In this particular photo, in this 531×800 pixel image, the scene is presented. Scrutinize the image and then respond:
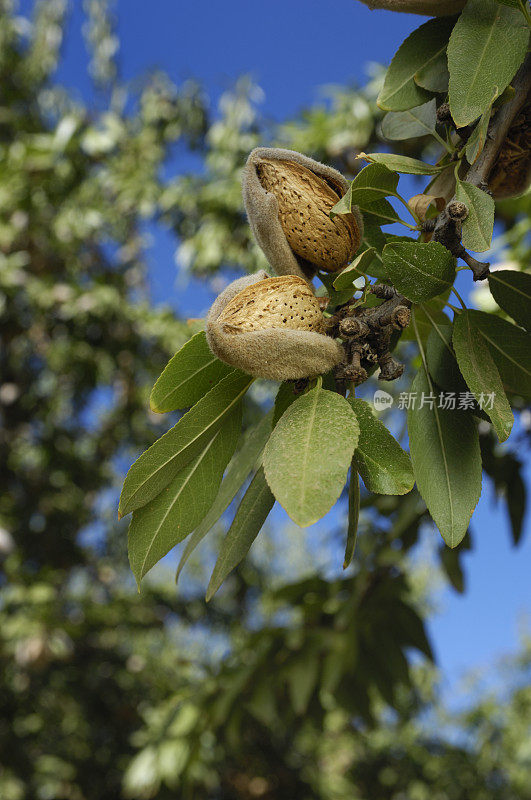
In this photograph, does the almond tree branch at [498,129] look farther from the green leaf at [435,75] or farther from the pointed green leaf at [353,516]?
the pointed green leaf at [353,516]

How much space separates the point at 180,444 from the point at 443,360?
0.18 metres

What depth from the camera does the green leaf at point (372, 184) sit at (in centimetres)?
38

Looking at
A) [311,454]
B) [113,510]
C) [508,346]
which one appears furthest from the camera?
[113,510]

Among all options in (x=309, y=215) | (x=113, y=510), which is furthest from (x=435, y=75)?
(x=113, y=510)

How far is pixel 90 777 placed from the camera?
9.14 feet

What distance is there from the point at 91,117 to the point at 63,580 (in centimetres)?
244

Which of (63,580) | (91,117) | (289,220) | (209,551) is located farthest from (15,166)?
(289,220)

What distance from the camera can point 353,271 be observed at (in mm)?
370

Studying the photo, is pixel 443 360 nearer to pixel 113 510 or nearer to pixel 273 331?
pixel 273 331

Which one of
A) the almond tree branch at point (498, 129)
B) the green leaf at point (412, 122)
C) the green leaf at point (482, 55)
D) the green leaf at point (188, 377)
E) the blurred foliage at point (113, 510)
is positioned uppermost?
the green leaf at point (482, 55)

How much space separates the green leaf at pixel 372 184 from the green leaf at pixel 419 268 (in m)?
0.05

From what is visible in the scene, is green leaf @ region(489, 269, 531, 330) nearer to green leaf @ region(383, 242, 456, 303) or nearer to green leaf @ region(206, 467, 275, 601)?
green leaf @ region(383, 242, 456, 303)

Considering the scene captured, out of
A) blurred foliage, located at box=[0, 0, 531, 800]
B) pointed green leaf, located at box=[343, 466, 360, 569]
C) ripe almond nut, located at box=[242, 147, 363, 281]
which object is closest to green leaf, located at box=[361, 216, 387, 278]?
ripe almond nut, located at box=[242, 147, 363, 281]

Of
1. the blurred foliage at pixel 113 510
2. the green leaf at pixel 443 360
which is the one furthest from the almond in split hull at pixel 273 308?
the blurred foliage at pixel 113 510
